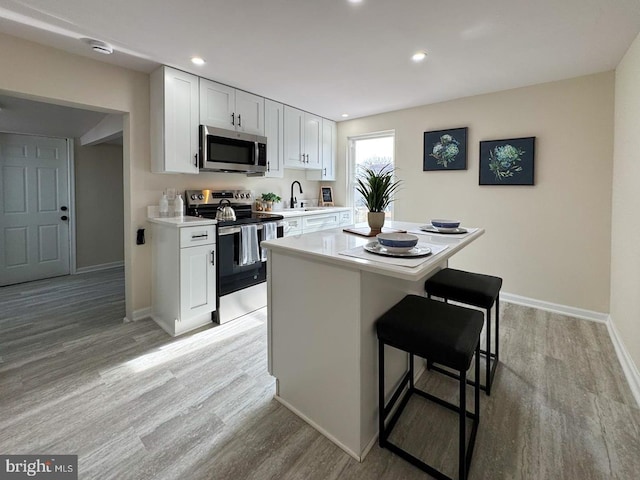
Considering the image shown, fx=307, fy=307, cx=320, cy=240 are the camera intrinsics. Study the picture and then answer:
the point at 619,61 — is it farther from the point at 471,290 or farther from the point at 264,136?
the point at 264,136

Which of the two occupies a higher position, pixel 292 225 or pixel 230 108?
pixel 230 108

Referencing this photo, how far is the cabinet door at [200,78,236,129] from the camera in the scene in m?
3.00

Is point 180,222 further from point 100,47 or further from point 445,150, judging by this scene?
point 445,150

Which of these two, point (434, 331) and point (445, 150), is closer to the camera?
point (434, 331)

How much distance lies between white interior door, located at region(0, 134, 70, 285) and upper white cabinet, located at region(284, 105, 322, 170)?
3337mm

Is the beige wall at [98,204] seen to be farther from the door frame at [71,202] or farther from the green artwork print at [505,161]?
the green artwork print at [505,161]

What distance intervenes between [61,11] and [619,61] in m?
4.17

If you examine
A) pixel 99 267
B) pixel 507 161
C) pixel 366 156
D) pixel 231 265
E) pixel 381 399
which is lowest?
pixel 381 399

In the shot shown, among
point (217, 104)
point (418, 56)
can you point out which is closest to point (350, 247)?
point (418, 56)

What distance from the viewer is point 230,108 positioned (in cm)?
323

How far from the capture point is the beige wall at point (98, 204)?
15.4ft

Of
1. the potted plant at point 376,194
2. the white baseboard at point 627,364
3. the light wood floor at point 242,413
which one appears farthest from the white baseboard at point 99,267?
the white baseboard at point 627,364

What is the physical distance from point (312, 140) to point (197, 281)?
2.61 m

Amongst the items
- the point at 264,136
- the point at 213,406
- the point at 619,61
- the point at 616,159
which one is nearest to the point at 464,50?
the point at 619,61
